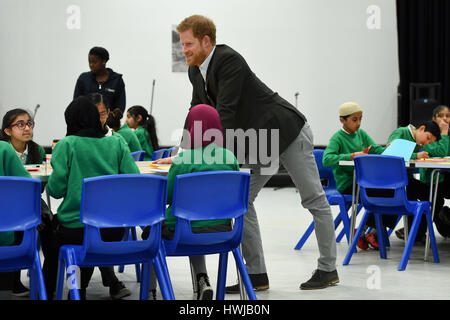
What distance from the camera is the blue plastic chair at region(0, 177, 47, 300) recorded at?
7.83ft

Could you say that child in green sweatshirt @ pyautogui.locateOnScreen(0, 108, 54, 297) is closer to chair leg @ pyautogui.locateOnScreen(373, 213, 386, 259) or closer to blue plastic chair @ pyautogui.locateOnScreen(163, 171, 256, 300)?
blue plastic chair @ pyautogui.locateOnScreen(163, 171, 256, 300)

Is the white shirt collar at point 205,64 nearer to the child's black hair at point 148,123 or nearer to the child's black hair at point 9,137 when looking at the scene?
the child's black hair at point 9,137

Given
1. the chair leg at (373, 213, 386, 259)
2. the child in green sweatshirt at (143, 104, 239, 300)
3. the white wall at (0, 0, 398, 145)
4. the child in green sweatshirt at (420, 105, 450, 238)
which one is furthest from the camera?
the white wall at (0, 0, 398, 145)

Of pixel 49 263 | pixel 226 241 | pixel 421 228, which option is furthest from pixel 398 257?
pixel 49 263

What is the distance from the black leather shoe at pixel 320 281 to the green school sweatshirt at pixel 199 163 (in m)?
0.97

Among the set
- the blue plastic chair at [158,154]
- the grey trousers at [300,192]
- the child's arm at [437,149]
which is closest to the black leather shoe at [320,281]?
the grey trousers at [300,192]

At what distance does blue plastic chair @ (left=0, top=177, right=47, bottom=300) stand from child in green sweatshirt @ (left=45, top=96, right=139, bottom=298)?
0.31 m

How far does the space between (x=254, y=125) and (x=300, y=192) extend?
46 cm

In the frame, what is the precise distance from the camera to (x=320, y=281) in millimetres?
3631

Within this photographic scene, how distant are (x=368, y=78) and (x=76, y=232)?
810 centimetres

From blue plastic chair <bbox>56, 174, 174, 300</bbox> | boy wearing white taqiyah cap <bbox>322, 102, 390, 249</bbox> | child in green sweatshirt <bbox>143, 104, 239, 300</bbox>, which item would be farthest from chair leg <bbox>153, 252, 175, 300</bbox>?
boy wearing white taqiyah cap <bbox>322, 102, 390, 249</bbox>

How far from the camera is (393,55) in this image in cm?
1024

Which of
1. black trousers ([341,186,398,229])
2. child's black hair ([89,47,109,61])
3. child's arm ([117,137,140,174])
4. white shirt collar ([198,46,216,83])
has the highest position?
child's black hair ([89,47,109,61])

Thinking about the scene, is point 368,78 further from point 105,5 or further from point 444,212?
point 444,212
